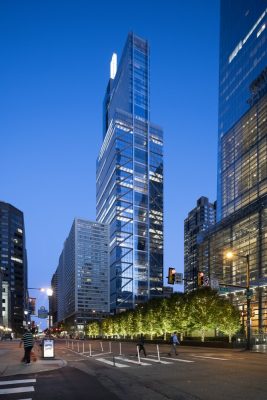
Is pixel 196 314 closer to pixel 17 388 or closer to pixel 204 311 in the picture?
pixel 204 311

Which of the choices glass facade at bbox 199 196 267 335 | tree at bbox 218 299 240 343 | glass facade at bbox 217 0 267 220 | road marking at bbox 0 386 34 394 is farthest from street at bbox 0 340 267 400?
glass facade at bbox 217 0 267 220

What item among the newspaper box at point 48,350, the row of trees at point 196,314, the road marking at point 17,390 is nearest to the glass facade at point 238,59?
the row of trees at point 196,314

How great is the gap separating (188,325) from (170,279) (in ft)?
109

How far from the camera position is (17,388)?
1522cm

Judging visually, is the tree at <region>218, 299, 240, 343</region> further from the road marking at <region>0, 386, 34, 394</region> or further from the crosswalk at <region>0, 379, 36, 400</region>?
the road marking at <region>0, 386, 34, 394</region>

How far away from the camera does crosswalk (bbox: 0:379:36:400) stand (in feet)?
44.5

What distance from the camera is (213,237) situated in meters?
113

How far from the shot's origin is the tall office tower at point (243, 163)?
89.7m

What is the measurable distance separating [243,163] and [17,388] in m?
99.4

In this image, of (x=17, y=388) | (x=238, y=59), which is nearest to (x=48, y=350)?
(x=17, y=388)

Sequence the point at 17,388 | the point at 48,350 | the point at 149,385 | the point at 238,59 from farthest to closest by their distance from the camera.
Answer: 1. the point at 238,59
2. the point at 48,350
3. the point at 149,385
4. the point at 17,388

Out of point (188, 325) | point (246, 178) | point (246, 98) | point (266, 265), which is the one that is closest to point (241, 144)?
point (246, 178)

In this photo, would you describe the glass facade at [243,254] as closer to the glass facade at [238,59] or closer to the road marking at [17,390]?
the glass facade at [238,59]

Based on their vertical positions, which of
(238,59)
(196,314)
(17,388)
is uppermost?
(238,59)
